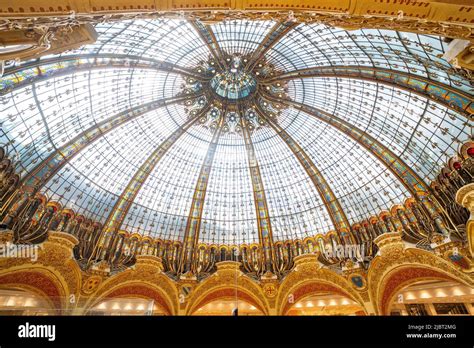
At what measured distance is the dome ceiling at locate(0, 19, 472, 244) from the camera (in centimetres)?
1675

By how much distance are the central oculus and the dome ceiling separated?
0.14 metres

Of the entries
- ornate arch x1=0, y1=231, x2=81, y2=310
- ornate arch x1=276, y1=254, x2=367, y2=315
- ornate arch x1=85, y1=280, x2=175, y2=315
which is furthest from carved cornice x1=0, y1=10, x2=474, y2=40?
ornate arch x1=85, y1=280, x2=175, y2=315

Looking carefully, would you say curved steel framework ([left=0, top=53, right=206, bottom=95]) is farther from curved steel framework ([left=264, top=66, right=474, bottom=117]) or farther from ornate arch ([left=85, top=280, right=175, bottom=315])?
ornate arch ([left=85, top=280, right=175, bottom=315])

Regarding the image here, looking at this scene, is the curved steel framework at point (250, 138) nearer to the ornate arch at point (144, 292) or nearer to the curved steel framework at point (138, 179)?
the curved steel framework at point (138, 179)

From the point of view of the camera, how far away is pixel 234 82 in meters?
24.5

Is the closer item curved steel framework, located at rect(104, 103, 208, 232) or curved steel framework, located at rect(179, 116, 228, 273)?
curved steel framework, located at rect(104, 103, 208, 232)

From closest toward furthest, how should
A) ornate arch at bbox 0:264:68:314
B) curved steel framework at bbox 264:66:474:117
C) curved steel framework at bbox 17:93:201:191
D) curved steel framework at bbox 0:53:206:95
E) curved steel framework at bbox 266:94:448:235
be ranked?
curved steel framework at bbox 0:53:206:95 < curved steel framework at bbox 264:66:474:117 < ornate arch at bbox 0:264:68:314 < curved steel framework at bbox 17:93:201:191 < curved steel framework at bbox 266:94:448:235

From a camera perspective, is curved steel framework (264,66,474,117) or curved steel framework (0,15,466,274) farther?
curved steel framework (0,15,466,274)

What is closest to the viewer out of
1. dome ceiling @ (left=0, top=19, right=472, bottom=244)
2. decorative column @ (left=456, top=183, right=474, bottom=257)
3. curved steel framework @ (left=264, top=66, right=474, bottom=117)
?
curved steel framework @ (left=264, top=66, right=474, bottom=117)

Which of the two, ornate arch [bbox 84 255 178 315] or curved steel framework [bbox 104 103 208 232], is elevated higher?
curved steel framework [bbox 104 103 208 232]

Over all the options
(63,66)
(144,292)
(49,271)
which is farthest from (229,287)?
(63,66)

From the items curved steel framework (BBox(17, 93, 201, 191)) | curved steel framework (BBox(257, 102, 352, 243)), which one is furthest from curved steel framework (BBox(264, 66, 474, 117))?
curved steel framework (BBox(17, 93, 201, 191))

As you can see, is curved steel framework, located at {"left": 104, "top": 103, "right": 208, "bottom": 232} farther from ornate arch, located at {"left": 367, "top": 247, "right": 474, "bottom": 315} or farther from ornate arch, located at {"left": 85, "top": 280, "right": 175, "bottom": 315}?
ornate arch, located at {"left": 367, "top": 247, "right": 474, "bottom": 315}

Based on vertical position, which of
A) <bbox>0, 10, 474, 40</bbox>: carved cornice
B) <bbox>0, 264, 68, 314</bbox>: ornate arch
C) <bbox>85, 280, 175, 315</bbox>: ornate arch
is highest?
<bbox>0, 10, 474, 40</bbox>: carved cornice
